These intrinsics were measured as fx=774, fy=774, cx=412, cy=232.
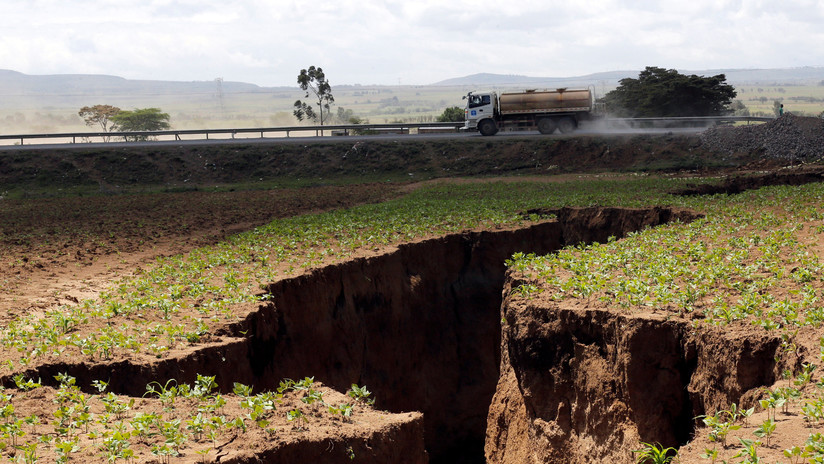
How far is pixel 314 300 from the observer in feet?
51.1

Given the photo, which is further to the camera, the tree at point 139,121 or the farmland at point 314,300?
the tree at point 139,121

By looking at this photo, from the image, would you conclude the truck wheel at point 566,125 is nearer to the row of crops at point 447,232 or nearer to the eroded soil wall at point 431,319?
the row of crops at point 447,232

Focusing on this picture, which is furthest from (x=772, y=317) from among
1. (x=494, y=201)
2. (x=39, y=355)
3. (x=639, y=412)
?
(x=494, y=201)

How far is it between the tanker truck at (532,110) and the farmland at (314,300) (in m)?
15.8

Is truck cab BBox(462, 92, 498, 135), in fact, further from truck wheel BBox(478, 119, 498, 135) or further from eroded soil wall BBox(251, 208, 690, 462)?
eroded soil wall BBox(251, 208, 690, 462)

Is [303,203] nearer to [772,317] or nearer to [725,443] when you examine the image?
[772,317]

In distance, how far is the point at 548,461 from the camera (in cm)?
1291

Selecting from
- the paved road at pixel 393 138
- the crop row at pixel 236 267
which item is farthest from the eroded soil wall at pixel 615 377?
the paved road at pixel 393 138

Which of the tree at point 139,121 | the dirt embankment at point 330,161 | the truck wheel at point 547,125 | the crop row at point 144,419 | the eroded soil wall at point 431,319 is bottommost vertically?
the eroded soil wall at point 431,319

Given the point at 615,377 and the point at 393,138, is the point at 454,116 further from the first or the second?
the point at 615,377

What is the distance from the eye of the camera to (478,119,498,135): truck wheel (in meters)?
48.3

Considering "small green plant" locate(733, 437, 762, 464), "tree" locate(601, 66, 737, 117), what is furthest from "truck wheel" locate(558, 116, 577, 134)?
"small green plant" locate(733, 437, 762, 464)

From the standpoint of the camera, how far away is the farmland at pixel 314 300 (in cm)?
828

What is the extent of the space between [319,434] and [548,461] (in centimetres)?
584
